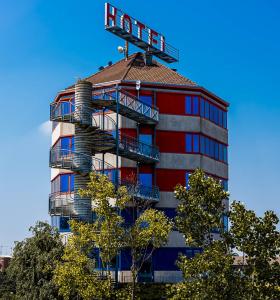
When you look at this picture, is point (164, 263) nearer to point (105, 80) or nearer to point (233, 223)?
point (105, 80)

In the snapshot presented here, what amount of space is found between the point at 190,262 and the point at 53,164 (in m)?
28.6

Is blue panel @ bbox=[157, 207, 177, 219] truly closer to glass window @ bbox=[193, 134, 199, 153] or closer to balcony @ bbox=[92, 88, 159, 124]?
glass window @ bbox=[193, 134, 199, 153]

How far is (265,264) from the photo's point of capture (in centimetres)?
3391

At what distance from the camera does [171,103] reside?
7100 cm

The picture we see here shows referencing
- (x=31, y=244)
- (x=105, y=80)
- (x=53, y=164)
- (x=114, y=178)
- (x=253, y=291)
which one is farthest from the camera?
(x=105, y=80)

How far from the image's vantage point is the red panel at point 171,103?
70625 mm

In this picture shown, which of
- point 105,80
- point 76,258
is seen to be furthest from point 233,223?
point 105,80

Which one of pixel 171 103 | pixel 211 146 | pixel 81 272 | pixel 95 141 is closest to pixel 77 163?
pixel 95 141

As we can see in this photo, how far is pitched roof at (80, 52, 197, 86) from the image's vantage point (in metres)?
71.5

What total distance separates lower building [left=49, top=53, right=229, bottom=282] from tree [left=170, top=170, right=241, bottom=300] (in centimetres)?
2695

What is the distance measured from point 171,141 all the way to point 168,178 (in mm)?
3814

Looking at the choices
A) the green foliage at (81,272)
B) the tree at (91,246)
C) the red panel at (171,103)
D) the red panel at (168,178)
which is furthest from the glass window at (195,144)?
the green foliage at (81,272)

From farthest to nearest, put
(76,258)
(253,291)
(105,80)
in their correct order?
(105,80)
(76,258)
(253,291)

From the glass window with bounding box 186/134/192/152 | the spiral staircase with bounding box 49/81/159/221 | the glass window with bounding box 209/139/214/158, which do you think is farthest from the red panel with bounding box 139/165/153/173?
the glass window with bounding box 209/139/214/158
